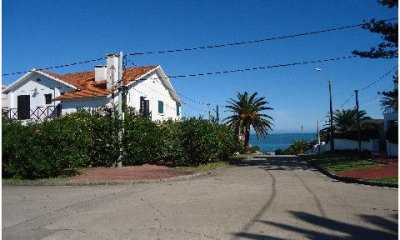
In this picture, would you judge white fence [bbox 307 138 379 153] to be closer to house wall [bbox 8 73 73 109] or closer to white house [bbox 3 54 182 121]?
white house [bbox 3 54 182 121]

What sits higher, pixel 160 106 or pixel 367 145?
pixel 160 106

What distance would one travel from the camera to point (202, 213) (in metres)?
8.38

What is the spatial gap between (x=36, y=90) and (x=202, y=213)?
29.2m

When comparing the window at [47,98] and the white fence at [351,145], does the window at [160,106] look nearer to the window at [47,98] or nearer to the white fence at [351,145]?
the window at [47,98]

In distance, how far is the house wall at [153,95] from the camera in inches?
1305

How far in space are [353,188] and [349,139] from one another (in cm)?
3407

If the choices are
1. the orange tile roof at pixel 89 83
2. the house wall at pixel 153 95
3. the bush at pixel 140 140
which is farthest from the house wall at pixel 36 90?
the bush at pixel 140 140

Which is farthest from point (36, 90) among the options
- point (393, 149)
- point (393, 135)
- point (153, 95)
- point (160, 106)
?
point (393, 135)

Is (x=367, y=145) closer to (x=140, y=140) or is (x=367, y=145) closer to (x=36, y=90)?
(x=140, y=140)

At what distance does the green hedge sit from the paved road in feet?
9.64

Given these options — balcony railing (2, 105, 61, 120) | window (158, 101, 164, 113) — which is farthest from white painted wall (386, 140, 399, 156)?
balcony railing (2, 105, 61, 120)

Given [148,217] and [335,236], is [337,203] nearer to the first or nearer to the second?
[335,236]

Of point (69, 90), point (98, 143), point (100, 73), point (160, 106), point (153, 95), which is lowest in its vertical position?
point (98, 143)

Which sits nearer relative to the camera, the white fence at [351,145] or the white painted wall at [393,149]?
the white painted wall at [393,149]
